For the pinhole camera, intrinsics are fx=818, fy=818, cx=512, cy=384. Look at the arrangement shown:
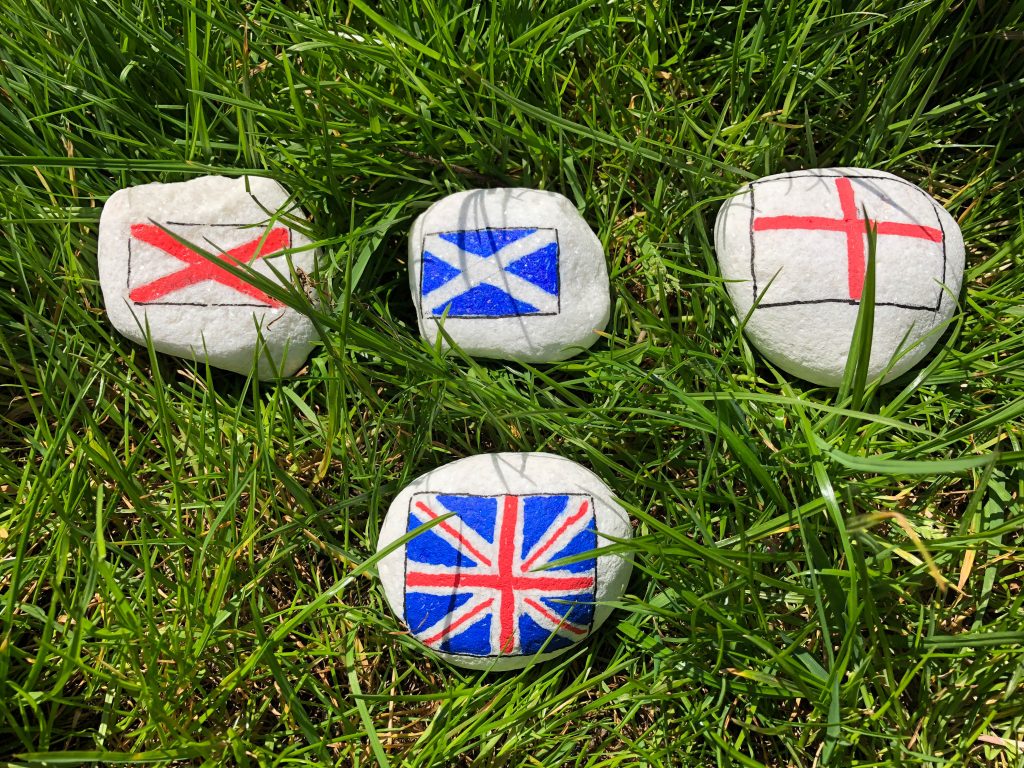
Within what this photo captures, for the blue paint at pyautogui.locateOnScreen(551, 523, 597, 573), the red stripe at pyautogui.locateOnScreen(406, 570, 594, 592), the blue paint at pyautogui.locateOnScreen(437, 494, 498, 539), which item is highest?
the blue paint at pyautogui.locateOnScreen(437, 494, 498, 539)

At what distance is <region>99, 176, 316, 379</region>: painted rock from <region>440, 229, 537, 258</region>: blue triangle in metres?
0.20

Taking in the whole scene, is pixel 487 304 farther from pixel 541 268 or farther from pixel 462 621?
pixel 462 621

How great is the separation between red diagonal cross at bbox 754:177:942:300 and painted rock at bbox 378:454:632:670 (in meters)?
0.40

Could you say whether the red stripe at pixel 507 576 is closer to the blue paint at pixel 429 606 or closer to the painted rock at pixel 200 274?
the blue paint at pixel 429 606

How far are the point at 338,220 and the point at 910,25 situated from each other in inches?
31.7

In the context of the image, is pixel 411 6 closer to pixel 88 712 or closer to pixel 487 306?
pixel 487 306

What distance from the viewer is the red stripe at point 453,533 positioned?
0.97 metres

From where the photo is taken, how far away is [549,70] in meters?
1.09

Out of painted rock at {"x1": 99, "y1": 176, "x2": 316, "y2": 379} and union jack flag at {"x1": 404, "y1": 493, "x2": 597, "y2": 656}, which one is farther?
painted rock at {"x1": 99, "y1": 176, "x2": 316, "y2": 379}

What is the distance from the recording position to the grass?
3.17 ft

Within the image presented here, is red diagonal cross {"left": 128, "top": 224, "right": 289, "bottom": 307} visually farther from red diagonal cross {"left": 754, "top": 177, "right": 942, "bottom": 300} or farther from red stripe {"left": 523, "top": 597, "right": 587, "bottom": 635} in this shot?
red diagonal cross {"left": 754, "top": 177, "right": 942, "bottom": 300}

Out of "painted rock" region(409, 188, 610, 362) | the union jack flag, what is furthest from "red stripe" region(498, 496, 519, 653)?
"painted rock" region(409, 188, 610, 362)

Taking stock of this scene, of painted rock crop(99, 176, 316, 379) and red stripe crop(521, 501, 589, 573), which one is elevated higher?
painted rock crop(99, 176, 316, 379)

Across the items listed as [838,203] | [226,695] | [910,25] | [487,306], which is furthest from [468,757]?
[910,25]
